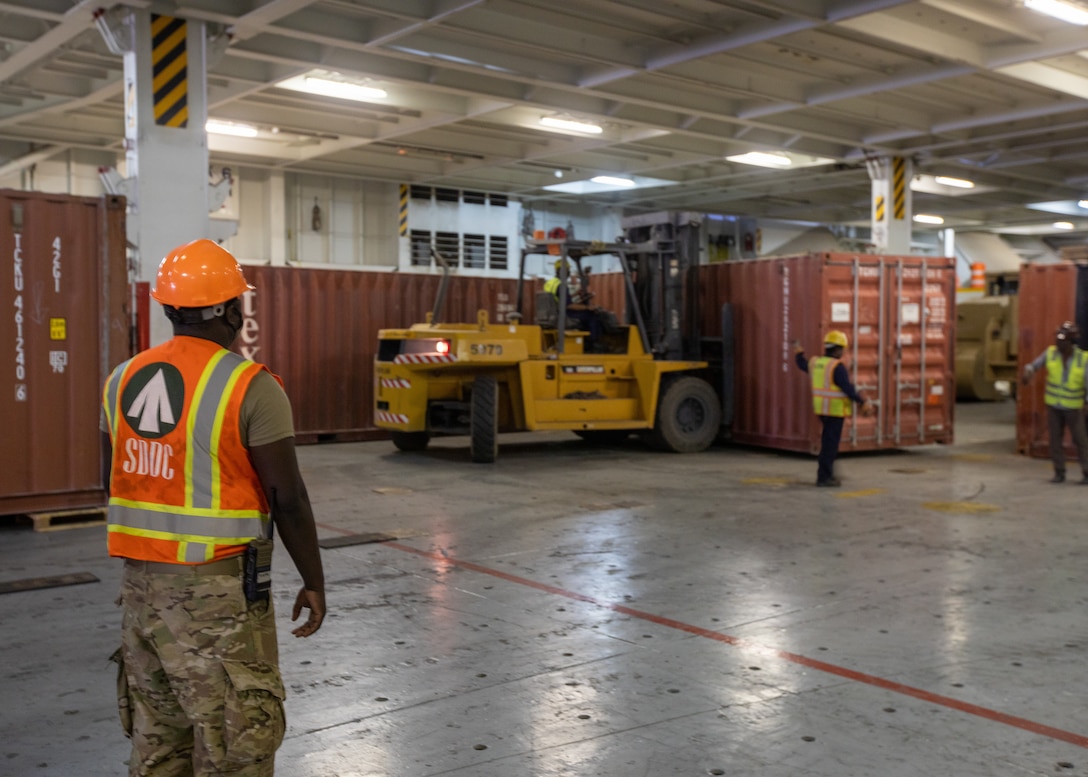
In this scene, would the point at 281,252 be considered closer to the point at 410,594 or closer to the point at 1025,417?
the point at 1025,417

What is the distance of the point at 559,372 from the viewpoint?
13.3 meters

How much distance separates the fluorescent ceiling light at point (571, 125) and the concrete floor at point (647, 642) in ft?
23.1

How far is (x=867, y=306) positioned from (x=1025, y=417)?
260 cm

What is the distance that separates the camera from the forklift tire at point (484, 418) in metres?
12.5

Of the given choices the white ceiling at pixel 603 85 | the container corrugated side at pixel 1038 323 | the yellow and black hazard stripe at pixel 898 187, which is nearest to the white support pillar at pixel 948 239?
the white ceiling at pixel 603 85

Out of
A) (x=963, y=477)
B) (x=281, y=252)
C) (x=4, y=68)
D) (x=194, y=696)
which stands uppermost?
(x=4, y=68)

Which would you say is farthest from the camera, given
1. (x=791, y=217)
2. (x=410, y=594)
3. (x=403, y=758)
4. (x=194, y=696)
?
(x=791, y=217)

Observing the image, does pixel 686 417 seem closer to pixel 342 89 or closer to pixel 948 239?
pixel 342 89

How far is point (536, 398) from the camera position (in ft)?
43.1

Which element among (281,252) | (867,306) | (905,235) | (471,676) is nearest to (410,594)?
(471,676)

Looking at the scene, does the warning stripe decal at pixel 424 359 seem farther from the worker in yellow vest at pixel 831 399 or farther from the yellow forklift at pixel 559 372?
the worker in yellow vest at pixel 831 399

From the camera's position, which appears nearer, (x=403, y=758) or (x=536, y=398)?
(x=403, y=758)

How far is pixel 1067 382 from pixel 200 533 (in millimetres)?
Result: 10776

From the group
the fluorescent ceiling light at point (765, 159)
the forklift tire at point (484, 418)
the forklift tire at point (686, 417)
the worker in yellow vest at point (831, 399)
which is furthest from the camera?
the fluorescent ceiling light at point (765, 159)
